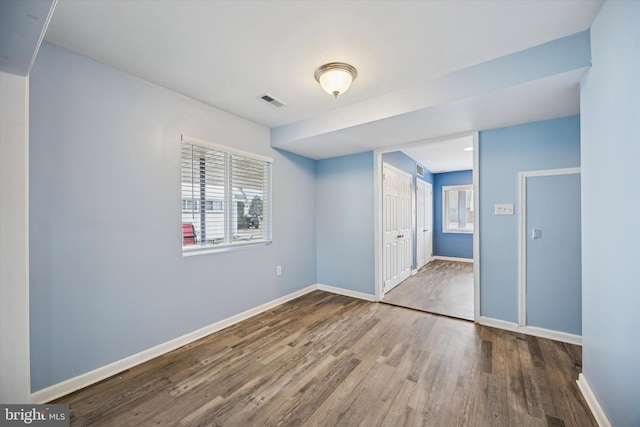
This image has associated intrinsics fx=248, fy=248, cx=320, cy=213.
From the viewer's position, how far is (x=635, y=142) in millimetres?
1150

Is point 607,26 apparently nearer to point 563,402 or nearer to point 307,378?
point 563,402

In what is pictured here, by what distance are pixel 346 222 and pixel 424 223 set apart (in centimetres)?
308

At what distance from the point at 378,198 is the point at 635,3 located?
108 inches

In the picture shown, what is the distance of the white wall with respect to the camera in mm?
1291

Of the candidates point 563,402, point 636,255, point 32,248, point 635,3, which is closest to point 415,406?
point 563,402

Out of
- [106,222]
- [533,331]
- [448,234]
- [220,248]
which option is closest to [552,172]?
[533,331]

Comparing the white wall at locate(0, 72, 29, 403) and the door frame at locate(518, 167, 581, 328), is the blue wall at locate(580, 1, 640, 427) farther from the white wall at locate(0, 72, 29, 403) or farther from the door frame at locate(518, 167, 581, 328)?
the white wall at locate(0, 72, 29, 403)

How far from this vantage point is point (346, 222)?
13.1 ft

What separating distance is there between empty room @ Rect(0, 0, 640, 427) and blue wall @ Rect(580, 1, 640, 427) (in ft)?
0.05

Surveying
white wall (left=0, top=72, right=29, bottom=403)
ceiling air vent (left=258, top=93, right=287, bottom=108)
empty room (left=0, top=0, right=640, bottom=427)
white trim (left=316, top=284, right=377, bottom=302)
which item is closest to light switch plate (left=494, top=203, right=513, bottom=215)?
empty room (left=0, top=0, right=640, bottom=427)

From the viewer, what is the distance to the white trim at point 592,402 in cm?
146

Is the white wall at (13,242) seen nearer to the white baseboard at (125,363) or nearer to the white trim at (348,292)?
the white baseboard at (125,363)

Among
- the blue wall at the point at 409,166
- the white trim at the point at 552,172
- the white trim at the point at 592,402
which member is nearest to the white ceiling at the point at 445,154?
the blue wall at the point at 409,166

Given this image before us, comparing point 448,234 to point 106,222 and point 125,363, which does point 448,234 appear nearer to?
point 125,363
